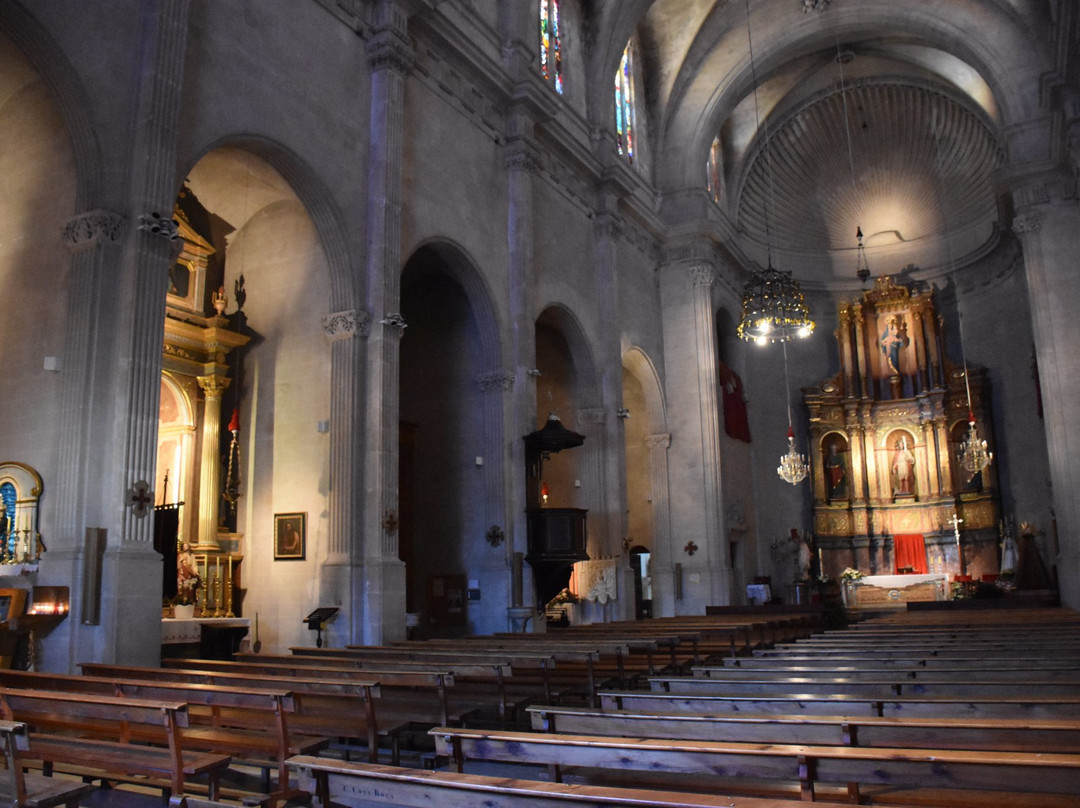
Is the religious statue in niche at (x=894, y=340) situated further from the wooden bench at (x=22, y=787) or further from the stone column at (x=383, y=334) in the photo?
the wooden bench at (x=22, y=787)

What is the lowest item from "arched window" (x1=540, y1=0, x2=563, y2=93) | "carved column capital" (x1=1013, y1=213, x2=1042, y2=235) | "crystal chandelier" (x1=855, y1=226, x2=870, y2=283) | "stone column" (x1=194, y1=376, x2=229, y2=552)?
"stone column" (x1=194, y1=376, x2=229, y2=552)

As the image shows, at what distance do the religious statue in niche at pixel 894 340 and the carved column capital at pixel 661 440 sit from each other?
859 centimetres

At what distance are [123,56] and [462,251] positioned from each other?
5.91 metres

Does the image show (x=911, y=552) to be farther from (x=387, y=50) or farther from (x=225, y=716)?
(x=225, y=716)

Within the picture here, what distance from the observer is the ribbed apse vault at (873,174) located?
2442cm

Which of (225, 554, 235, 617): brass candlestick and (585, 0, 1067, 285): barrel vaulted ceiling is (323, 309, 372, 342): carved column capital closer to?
(225, 554, 235, 617): brass candlestick

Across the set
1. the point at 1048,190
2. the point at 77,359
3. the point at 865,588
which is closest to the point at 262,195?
the point at 77,359

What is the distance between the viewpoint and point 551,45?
17406 mm

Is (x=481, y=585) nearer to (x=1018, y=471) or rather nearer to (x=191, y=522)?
(x=191, y=522)

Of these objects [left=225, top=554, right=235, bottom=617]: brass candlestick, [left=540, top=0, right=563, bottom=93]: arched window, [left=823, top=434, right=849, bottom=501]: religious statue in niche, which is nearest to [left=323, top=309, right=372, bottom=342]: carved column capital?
[left=225, top=554, right=235, bottom=617]: brass candlestick

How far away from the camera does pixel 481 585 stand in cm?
1416

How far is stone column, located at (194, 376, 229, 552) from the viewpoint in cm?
1220

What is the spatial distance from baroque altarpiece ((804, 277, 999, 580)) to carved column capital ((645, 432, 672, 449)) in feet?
22.5

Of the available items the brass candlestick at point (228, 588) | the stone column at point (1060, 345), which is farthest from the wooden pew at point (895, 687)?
the stone column at point (1060, 345)
